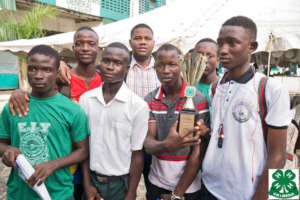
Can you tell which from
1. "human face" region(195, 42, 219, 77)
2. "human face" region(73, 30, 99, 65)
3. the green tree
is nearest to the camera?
"human face" region(73, 30, 99, 65)

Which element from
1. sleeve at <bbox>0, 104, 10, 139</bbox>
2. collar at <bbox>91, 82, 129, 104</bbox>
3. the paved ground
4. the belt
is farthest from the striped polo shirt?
the paved ground

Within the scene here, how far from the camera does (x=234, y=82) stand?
1.46 meters

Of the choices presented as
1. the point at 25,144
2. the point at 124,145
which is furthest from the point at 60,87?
the point at 124,145

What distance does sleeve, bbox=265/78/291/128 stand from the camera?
125 centimetres

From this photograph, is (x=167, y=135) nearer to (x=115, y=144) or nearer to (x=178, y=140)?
(x=178, y=140)

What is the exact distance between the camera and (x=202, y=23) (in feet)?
16.6

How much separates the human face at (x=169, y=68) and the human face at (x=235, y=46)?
14.9 inches

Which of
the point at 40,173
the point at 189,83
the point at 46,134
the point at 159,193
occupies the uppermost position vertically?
the point at 189,83

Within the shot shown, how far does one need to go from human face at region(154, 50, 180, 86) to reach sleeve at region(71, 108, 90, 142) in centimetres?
63

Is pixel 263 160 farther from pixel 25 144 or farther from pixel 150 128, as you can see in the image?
pixel 25 144

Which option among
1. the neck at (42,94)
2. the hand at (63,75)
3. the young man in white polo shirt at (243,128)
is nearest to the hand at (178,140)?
the young man in white polo shirt at (243,128)

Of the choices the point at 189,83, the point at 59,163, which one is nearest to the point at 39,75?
the point at 59,163

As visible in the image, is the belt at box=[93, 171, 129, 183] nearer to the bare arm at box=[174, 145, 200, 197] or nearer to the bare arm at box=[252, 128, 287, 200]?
the bare arm at box=[174, 145, 200, 197]

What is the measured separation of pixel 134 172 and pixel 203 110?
67 cm
